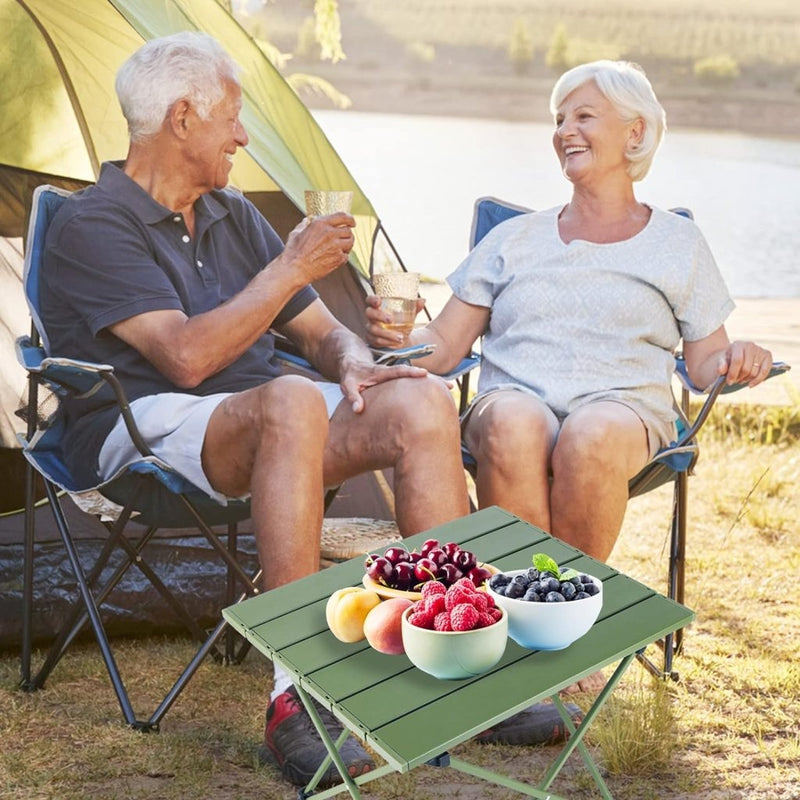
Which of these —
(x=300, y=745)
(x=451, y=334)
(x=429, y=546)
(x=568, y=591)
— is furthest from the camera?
(x=451, y=334)

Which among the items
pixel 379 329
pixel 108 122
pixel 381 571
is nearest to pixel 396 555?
pixel 381 571

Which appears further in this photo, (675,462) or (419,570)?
(675,462)

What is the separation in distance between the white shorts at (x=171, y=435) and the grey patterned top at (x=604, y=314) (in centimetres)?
52

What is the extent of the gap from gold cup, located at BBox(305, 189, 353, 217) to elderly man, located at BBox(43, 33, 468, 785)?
0.07 feet

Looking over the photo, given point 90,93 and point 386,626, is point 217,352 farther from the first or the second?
point 90,93

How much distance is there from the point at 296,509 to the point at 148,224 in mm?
677

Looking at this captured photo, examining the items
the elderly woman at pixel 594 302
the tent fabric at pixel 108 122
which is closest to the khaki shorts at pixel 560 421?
the elderly woman at pixel 594 302

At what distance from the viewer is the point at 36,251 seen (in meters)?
2.48

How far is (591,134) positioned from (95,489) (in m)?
1.23

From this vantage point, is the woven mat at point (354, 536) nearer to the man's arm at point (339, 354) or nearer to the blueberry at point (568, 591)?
the man's arm at point (339, 354)

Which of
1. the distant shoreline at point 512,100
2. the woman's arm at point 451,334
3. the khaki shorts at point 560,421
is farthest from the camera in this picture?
the distant shoreline at point 512,100

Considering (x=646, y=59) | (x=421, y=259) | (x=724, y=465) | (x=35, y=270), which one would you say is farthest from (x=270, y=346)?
(x=646, y=59)

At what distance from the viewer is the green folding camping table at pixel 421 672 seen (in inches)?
59.1

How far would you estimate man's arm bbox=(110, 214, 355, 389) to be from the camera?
7.70 feet
